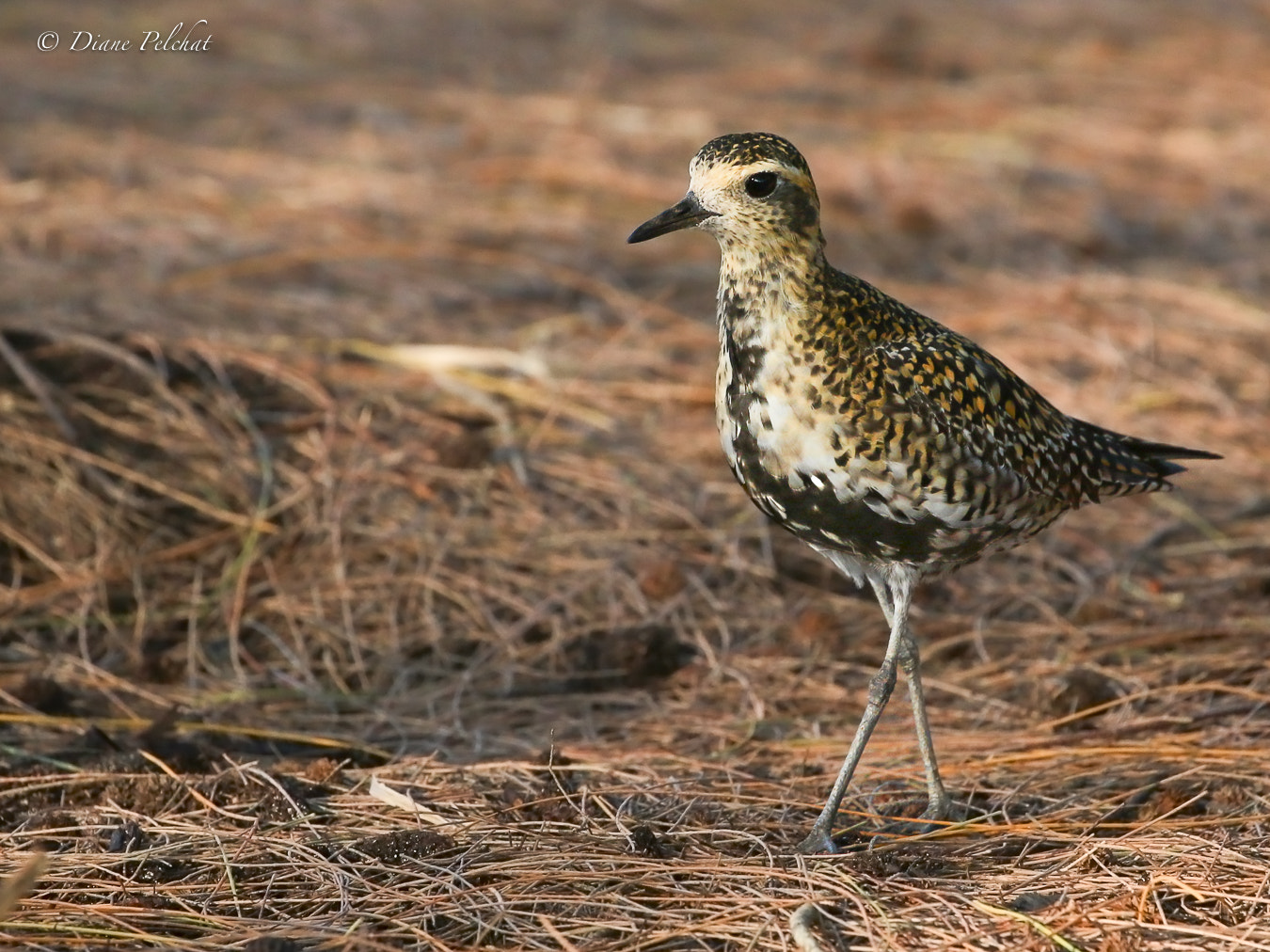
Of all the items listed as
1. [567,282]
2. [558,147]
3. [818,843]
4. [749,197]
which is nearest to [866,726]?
[818,843]

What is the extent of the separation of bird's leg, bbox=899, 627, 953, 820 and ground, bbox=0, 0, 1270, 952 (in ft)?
0.36

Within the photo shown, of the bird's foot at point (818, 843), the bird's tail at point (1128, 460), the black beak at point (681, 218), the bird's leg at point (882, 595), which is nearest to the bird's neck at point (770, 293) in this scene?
the black beak at point (681, 218)

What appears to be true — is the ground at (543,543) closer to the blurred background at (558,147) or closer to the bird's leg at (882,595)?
the blurred background at (558,147)

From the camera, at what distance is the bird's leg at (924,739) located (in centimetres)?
426

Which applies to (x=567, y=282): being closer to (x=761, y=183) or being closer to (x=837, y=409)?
(x=761, y=183)

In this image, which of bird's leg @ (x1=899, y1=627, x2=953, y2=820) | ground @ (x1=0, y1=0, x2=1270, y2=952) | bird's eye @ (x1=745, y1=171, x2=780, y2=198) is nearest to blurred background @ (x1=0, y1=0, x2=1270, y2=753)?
ground @ (x1=0, y1=0, x2=1270, y2=952)

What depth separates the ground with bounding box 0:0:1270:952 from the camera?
369 cm

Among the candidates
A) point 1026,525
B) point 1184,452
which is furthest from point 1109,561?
point 1026,525

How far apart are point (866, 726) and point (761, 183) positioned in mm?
1495

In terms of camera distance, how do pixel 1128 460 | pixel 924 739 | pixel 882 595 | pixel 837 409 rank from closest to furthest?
pixel 837 409, pixel 924 739, pixel 882 595, pixel 1128 460

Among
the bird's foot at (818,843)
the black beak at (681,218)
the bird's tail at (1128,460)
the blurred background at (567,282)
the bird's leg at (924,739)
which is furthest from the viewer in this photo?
the blurred background at (567,282)

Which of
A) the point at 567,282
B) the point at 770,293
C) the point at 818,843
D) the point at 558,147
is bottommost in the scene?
the point at 818,843

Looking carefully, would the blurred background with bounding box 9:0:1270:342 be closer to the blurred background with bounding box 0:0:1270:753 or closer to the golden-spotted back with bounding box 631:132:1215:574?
the blurred background with bounding box 0:0:1270:753

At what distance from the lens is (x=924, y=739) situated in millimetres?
4316
